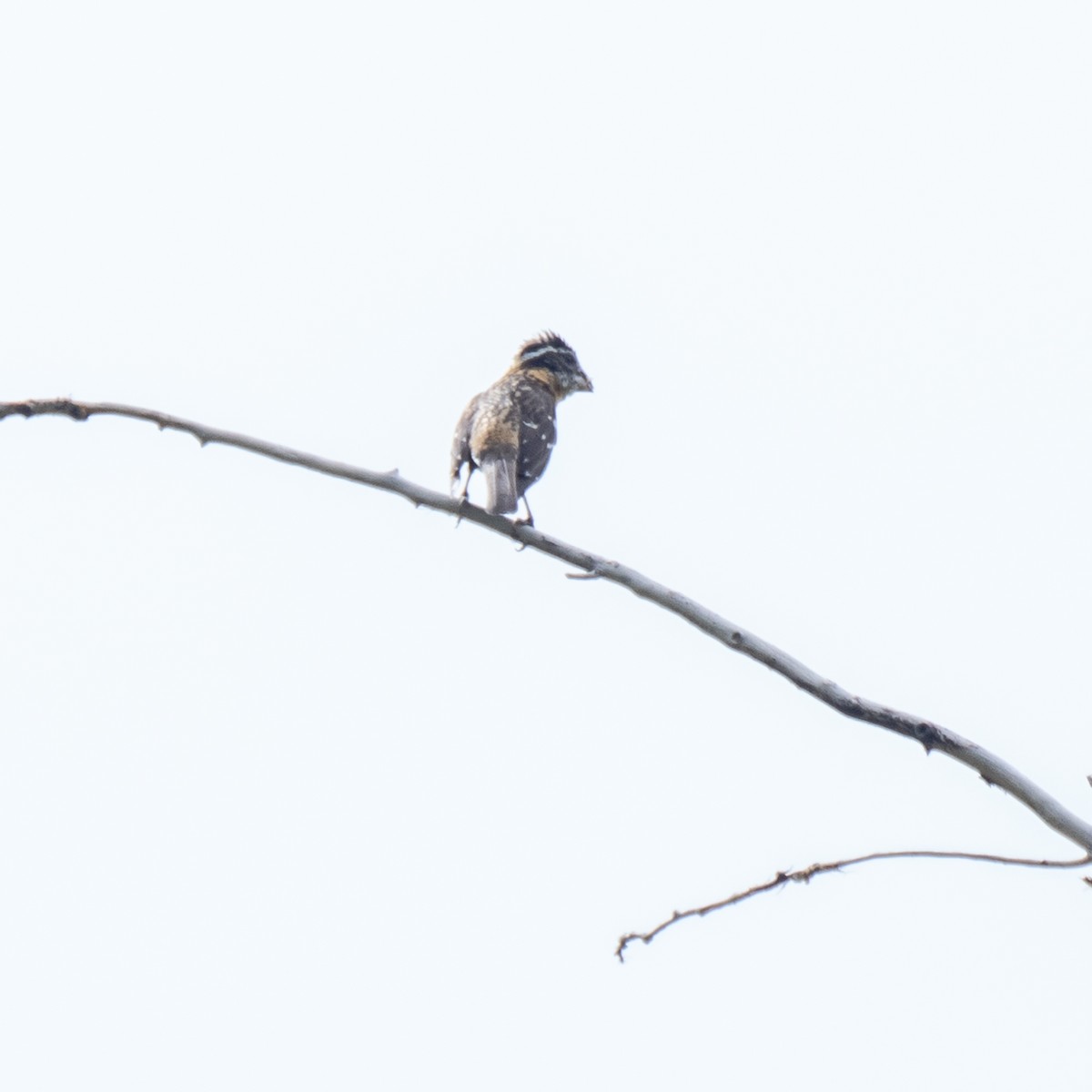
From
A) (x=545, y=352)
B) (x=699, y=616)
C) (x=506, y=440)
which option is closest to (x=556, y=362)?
(x=545, y=352)

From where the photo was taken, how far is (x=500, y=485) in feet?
26.9

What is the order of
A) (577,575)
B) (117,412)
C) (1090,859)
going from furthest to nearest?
(577,575)
(117,412)
(1090,859)

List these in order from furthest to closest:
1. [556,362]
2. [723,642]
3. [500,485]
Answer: [556,362]
[500,485]
[723,642]

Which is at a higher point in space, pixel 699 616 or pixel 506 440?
pixel 506 440

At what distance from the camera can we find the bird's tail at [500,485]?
312 inches

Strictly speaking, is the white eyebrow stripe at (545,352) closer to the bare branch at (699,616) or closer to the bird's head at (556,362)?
the bird's head at (556,362)

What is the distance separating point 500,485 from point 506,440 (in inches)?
23.4

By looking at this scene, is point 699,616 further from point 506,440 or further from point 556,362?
point 556,362

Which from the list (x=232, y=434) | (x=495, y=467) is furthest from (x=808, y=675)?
(x=495, y=467)

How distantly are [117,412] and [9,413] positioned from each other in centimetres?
24

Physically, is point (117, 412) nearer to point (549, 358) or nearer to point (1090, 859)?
point (1090, 859)

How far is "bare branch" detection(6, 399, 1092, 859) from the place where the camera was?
2.81 metres

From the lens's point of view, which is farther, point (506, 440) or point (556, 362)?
point (556, 362)

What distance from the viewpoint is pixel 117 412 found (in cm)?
360
